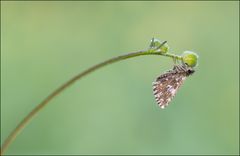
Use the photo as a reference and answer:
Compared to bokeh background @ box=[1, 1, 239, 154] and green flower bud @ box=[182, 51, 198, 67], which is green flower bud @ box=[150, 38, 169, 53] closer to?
green flower bud @ box=[182, 51, 198, 67]

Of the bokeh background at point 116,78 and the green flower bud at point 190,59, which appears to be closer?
the green flower bud at point 190,59

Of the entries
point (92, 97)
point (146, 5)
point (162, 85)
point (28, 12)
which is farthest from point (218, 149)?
point (162, 85)

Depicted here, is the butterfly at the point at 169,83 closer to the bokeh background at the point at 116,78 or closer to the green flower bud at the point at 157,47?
the green flower bud at the point at 157,47

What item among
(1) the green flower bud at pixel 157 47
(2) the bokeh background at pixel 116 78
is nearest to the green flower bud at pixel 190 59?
(1) the green flower bud at pixel 157 47

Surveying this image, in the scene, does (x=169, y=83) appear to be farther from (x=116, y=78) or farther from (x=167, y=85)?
(x=116, y=78)

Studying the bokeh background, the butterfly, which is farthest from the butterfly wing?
the bokeh background

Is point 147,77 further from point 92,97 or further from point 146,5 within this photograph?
point 146,5
